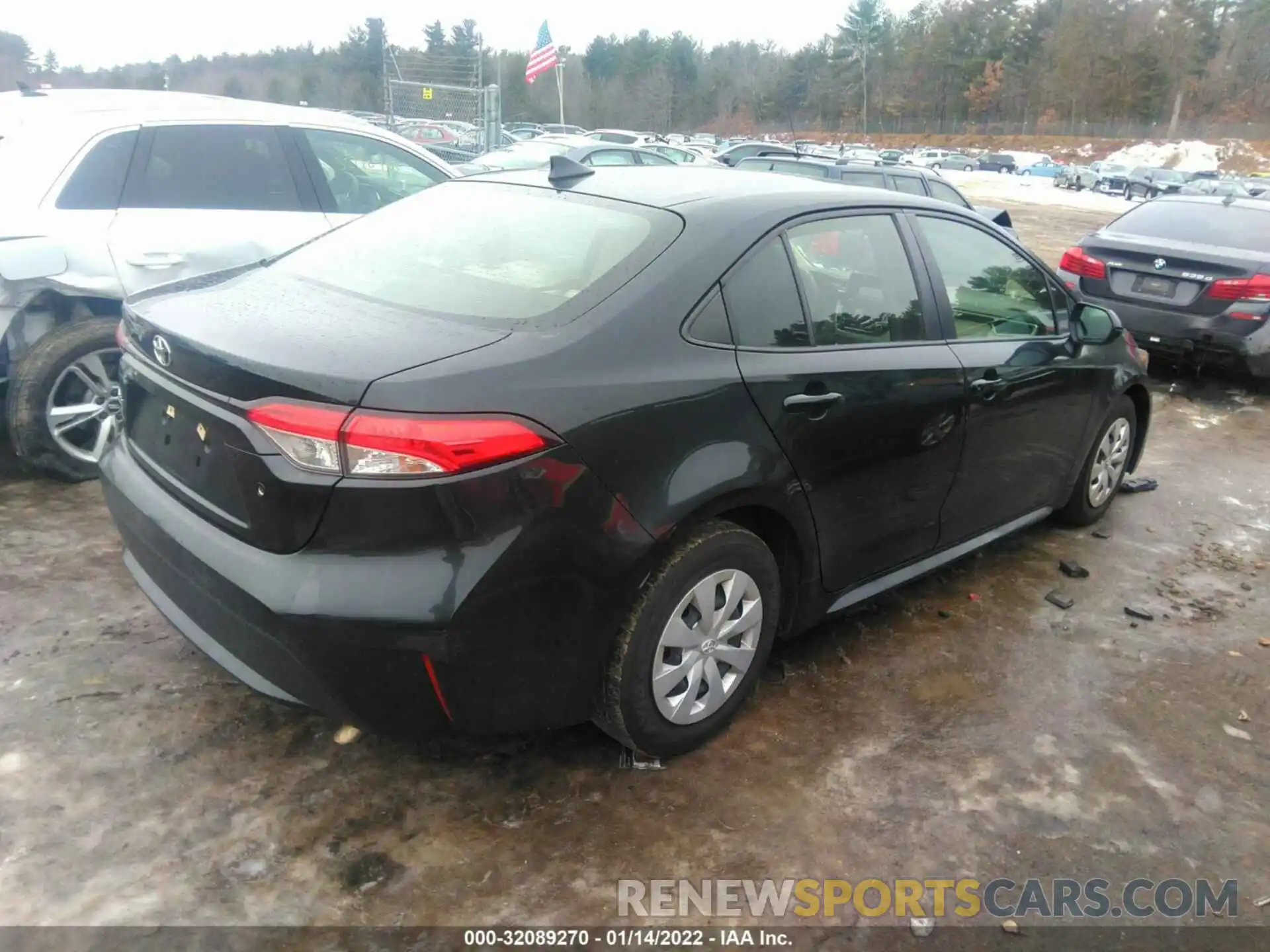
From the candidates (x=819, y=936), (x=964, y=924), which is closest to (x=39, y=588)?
(x=819, y=936)

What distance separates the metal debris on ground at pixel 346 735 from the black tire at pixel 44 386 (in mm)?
2638

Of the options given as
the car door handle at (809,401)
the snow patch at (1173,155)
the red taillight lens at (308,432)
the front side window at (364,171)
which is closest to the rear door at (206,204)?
the front side window at (364,171)

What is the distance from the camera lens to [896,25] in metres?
101

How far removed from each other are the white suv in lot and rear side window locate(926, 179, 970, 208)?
7.09 meters

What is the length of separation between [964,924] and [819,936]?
0.38 metres

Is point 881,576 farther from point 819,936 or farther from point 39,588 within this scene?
point 39,588

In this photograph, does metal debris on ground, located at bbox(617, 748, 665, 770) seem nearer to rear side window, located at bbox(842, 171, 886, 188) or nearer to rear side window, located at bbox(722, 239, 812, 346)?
rear side window, located at bbox(722, 239, 812, 346)

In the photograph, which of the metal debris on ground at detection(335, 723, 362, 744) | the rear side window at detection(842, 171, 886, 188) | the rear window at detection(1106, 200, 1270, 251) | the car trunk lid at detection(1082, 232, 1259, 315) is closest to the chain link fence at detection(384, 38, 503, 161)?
the rear side window at detection(842, 171, 886, 188)

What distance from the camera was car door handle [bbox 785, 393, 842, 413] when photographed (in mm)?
2852

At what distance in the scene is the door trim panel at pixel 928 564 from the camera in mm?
3371

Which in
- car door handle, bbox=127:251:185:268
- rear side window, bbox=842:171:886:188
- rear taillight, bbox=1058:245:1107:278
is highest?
rear side window, bbox=842:171:886:188

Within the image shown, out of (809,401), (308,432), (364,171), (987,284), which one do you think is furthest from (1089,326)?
(364,171)

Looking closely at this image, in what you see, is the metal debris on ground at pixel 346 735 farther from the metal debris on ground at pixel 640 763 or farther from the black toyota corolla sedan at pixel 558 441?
the metal debris on ground at pixel 640 763

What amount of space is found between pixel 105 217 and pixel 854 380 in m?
3.74
